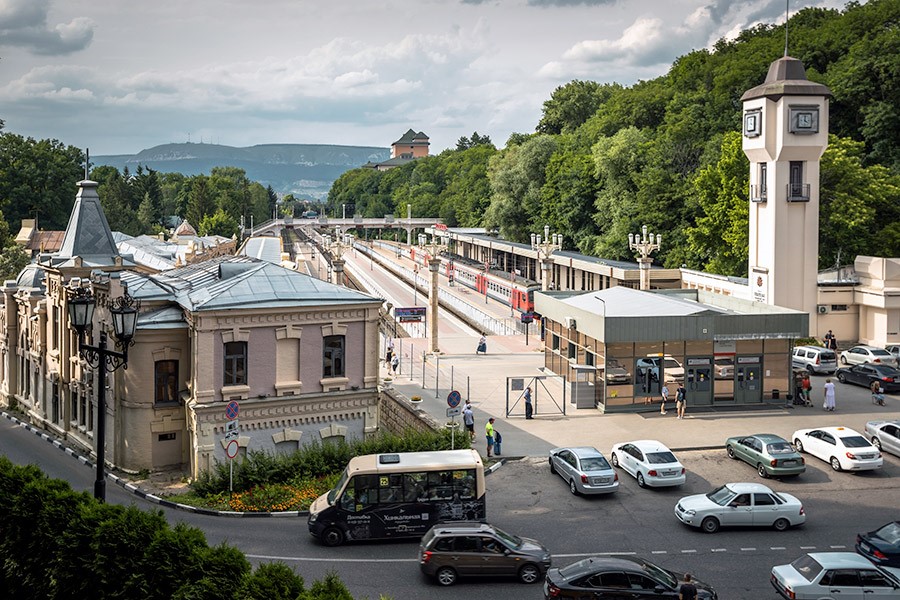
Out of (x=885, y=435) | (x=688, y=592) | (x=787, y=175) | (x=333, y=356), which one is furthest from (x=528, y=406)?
(x=787, y=175)

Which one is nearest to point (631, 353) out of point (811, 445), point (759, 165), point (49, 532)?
point (811, 445)

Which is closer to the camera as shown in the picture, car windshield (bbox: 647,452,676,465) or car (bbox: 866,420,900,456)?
car windshield (bbox: 647,452,676,465)

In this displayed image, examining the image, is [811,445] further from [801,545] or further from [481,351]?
Result: [481,351]

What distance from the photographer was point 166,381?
34.1 metres

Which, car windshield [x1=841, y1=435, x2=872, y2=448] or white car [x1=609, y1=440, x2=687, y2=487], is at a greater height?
car windshield [x1=841, y1=435, x2=872, y2=448]

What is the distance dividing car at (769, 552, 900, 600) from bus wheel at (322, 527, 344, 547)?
11.1 meters

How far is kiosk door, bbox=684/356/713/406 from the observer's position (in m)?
40.8

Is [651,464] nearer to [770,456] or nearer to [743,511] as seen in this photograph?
[770,456]

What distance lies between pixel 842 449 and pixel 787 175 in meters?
29.2

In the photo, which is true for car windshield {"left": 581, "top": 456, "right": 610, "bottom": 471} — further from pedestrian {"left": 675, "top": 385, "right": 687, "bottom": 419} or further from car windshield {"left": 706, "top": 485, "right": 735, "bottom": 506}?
pedestrian {"left": 675, "top": 385, "right": 687, "bottom": 419}

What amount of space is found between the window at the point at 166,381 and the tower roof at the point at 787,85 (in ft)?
130

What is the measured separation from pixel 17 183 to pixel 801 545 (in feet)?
399

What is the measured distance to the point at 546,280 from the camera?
6231 centimetres

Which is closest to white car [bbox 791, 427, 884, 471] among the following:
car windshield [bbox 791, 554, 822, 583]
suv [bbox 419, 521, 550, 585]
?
car windshield [bbox 791, 554, 822, 583]
